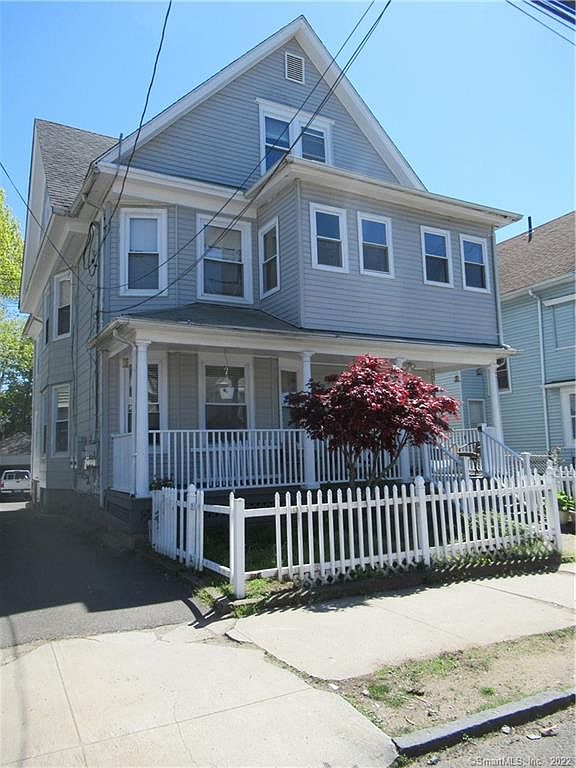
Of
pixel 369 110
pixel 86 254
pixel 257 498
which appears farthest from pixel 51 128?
pixel 257 498

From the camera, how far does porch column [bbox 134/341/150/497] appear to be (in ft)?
31.7

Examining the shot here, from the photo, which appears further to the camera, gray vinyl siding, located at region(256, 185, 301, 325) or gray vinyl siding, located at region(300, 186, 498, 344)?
gray vinyl siding, located at region(300, 186, 498, 344)

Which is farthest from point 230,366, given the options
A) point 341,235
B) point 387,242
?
point 387,242

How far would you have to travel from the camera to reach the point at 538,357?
21.6 metres

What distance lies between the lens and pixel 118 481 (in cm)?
1121

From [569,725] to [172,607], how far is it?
403 centimetres

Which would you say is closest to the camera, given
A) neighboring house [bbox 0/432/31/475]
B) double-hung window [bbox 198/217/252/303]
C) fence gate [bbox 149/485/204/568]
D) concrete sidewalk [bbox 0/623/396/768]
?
concrete sidewalk [bbox 0/623/396/768]

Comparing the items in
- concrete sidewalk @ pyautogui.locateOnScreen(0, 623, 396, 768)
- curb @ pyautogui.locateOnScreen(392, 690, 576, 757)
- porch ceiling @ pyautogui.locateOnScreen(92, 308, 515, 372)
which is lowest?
curb @ pyautogui.locateOnScreen(392, 690, 576, 757)

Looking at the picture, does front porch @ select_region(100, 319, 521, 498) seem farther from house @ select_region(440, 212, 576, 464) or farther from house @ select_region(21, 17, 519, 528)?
house @ select_region(440, 212, 576, 464)

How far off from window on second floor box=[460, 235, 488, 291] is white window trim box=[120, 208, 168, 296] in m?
7.33

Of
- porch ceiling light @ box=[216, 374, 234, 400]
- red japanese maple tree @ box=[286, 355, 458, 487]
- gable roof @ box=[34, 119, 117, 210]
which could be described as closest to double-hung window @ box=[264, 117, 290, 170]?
gable roof @ box=[34, 119, 117, 210]

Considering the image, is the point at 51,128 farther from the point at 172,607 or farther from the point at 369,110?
the point at 172,607

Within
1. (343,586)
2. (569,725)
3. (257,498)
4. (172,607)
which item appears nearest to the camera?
(569,725)

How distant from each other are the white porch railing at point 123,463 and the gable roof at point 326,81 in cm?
581
